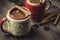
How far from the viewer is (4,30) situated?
660 mm

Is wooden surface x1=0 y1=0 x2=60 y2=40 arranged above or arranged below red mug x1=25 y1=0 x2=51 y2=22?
below

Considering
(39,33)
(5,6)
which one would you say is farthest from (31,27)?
(5,6)

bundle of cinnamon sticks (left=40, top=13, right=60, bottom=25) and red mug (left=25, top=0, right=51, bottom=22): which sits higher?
red mug (left=25, top=0, right=51, bottom=22)

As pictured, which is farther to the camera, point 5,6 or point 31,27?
point 5,6

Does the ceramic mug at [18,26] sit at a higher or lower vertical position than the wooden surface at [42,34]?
higher

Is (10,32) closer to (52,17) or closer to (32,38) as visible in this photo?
(32,38)

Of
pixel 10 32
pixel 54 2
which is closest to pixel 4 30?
pixel 10 32

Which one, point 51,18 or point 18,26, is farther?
point 51,18

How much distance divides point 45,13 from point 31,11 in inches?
3.1

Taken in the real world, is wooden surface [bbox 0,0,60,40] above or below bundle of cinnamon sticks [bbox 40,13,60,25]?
below

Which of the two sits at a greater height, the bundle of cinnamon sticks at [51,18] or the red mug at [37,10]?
the red mug at [37,10]

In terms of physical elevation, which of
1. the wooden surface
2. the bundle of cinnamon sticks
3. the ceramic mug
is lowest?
the wooden surface

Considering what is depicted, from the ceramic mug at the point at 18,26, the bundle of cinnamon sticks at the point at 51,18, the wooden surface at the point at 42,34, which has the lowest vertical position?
the wooden surface at the point at 42,34

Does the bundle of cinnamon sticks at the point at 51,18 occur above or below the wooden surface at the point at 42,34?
above
